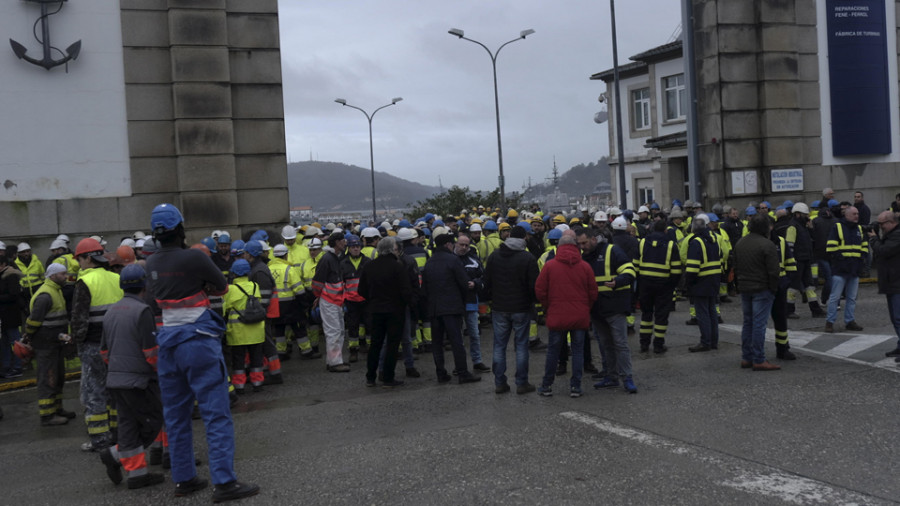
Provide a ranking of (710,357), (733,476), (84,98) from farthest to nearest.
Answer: (84,98)
(710,357)
(733,476)

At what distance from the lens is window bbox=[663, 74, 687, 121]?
40.9 meters

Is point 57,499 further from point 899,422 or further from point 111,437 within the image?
point 899,422

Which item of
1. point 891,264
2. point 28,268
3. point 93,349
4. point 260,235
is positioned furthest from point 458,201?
point 93,349

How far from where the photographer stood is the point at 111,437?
8297 mm

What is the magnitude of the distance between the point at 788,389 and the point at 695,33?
615 inches

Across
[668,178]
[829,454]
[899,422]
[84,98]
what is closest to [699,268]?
[899,422]

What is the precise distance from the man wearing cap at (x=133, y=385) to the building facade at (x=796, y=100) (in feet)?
58.6

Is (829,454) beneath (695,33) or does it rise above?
beneath

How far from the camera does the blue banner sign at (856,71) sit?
2264cm

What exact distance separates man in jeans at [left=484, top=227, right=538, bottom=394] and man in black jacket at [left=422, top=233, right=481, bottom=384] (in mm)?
624

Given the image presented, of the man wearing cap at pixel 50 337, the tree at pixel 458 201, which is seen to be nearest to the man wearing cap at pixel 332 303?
the man wearing cap at pixel 50 337

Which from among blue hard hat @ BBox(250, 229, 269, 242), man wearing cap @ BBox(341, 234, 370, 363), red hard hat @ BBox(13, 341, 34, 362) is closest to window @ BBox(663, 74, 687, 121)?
blue hard hat @ BBox(250, 229, 269, 242)

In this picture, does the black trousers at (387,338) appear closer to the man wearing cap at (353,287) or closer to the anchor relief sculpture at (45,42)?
the man wearing cap at (353,287)

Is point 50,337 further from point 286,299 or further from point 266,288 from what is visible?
point 286,299
